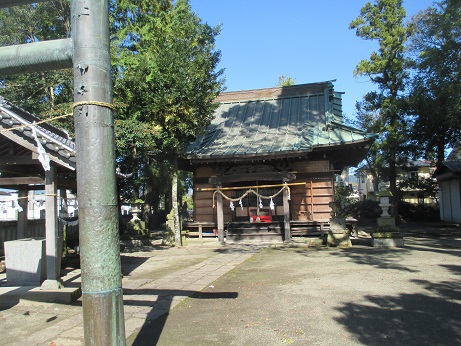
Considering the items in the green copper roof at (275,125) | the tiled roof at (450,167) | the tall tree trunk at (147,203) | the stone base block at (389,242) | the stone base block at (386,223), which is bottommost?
the stone base block at (389,242)

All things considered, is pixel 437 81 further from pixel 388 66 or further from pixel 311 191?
pixel 311 191

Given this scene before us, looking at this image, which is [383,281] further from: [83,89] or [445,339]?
[83,89]

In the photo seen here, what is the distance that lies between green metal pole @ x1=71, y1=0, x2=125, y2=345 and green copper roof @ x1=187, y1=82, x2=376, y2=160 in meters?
13.1

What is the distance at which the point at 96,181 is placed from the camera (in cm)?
243

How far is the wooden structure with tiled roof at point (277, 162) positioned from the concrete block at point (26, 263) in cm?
919

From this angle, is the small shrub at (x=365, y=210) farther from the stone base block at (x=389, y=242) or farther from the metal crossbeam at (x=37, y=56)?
the metal crossbeam at (x=37, y=56)

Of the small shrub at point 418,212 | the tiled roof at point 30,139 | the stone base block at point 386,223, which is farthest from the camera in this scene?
the small shrub at point 418,212

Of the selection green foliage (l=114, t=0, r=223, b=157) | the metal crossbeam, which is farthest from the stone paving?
green foliage (l=114, t=0, r=223, b=157)

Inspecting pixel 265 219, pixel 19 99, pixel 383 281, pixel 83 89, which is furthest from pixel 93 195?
pixel 19 99

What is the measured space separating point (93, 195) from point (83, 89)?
71 centimetres

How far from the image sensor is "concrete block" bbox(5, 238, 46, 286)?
745cm

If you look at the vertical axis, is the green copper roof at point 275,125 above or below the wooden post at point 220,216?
above

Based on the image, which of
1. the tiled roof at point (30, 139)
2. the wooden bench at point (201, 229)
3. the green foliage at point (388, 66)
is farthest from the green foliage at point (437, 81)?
the tiled roof at point (30, 139)

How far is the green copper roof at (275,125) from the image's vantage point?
1586 centimetres
